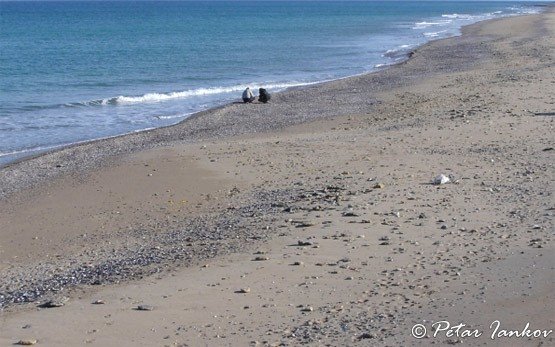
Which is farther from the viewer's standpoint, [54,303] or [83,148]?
[83,148]

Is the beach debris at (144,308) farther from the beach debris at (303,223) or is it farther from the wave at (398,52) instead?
the wave at (398,52)

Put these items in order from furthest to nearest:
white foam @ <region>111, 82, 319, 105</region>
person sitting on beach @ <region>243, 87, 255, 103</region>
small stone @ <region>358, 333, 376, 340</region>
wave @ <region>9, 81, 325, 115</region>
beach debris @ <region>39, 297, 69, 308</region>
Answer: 1. white foam @ <region>111, 82, 319, 105</region>
2. wave @ <region>9, 81, 325, 115</region>
3. person sitting on beach @ <region>243, 87, 255, 103</region>
4. beach debris @ <region>39, 297, 69, 308</region>
5. small stone @ <region>358, 333, 376, 340</region>

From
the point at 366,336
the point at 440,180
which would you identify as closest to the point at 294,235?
the point at 440,180

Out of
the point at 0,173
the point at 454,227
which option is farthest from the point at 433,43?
the point at 454,227

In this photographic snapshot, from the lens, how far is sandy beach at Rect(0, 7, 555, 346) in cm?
795

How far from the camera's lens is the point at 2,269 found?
10586mm

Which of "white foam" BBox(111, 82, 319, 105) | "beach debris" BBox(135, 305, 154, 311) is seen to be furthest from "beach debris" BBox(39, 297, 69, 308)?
"white foam" BBox(111, 82, 319, 105)

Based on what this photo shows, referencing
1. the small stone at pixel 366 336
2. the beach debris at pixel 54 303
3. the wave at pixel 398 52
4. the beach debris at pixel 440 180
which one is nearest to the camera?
the small stone at pixel 366 336

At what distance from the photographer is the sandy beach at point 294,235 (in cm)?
795

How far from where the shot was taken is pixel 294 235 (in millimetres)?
10656

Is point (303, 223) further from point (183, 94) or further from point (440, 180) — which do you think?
point (183, 94)

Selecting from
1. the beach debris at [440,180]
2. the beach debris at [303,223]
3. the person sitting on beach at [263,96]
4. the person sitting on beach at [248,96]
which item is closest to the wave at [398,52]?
the person sitting on beach at [263,96]

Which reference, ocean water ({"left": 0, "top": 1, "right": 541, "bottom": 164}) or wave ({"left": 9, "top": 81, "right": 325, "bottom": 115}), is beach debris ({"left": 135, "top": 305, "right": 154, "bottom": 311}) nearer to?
ocean water ({"left": 0, "top": 1, "right": 541, "bottom": 164})

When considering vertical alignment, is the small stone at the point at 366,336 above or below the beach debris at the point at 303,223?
below
